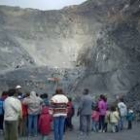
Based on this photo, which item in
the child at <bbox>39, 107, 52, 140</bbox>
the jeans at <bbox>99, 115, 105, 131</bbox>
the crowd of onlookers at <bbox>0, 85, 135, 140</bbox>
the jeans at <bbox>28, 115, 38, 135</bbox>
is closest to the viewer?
the crowd of onlookers at <bbox>0, 85, 135, 140</bbox>

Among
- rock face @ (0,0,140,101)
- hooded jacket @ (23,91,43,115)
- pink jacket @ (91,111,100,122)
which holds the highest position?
rock face @ (0,0,140,101)

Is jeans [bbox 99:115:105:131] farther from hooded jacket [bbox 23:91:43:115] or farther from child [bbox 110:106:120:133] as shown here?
hooded jacket [bbox 23:91:43:115]

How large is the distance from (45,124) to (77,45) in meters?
76.2

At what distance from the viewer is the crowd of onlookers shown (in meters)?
13.2

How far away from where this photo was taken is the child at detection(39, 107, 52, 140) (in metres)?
16.4

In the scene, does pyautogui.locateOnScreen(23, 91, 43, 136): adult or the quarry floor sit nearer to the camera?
pyautogui.locateOnScreen(23, 91, 43, 136): adult

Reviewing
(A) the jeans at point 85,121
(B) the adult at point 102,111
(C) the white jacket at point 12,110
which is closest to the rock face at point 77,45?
(B) the adult at point 102,111

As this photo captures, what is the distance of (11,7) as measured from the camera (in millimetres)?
99062

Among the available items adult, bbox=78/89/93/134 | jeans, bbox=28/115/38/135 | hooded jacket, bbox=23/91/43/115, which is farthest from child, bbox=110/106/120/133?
hooded jacket, bbox=23/91/43/115

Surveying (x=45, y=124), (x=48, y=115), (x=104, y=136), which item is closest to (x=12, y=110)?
(x=45, y=124)

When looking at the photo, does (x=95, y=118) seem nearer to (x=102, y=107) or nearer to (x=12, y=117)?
(x=102, y=107)

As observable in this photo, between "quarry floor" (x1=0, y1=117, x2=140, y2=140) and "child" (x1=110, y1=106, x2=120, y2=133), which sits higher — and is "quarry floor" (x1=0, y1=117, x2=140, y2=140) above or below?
below

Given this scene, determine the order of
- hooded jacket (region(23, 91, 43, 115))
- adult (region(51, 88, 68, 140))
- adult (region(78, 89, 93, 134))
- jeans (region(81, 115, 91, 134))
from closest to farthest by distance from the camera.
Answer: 1. adult (region(51, 88, 68, 140))
2. hooded jacket (region(23, 91, 43, 115))
3. adult (region(78, 89, 93, 134))
4. jeans (region(81, 115, 91, 134))

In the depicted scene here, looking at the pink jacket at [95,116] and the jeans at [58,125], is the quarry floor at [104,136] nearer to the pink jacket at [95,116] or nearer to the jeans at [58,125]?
the pink jacket at [95,116]
